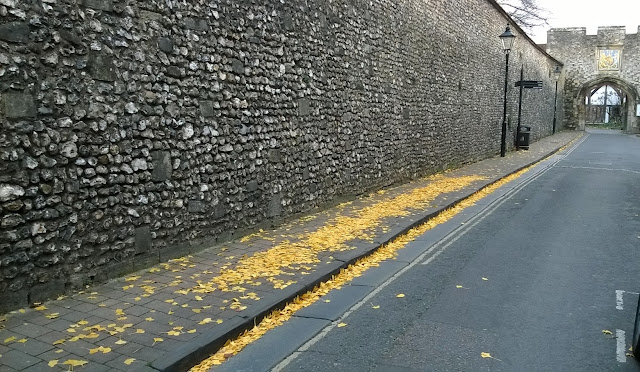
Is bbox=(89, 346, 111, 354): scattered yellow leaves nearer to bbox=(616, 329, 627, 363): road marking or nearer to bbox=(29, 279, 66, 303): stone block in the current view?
bbox=(29, 279, 66, 303): stone block

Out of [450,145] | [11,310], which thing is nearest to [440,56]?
[450,145]

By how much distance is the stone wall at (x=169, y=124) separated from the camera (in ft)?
15.7

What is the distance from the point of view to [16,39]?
4621mm

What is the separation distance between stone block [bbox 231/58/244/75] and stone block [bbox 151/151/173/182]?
5.98 feet

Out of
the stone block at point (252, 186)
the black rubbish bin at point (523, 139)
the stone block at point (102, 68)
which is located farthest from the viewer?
the black rubbish bin at point (523, 139)

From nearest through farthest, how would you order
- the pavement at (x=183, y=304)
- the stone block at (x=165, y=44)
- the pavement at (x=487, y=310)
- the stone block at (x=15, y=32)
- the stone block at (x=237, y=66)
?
the pavement at (x=183, y=304)
the pavement at (x=487, y=310)
the stone block at (x=15, y=32)
the stone block at (x=165, y=44)
the stone block at (x=237, y=66)

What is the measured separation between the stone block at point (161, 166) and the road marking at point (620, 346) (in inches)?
202

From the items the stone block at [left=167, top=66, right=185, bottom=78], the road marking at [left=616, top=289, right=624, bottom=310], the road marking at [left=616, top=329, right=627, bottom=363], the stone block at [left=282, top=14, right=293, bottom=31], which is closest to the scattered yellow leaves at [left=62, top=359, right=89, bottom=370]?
the stone block at [left=167, top=66, right=185, bottom=78]

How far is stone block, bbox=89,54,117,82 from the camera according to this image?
538 cm

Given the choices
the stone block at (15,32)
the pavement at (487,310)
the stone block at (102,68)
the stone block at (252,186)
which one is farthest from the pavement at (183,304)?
the stone block at (15,32)

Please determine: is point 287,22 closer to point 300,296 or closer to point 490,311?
point 300,296

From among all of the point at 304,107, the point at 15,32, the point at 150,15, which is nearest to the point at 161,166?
the point at 150,15

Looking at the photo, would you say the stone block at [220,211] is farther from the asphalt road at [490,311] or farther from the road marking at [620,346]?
the road marking at [620,346]

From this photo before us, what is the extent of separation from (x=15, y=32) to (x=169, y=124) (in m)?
2.08
